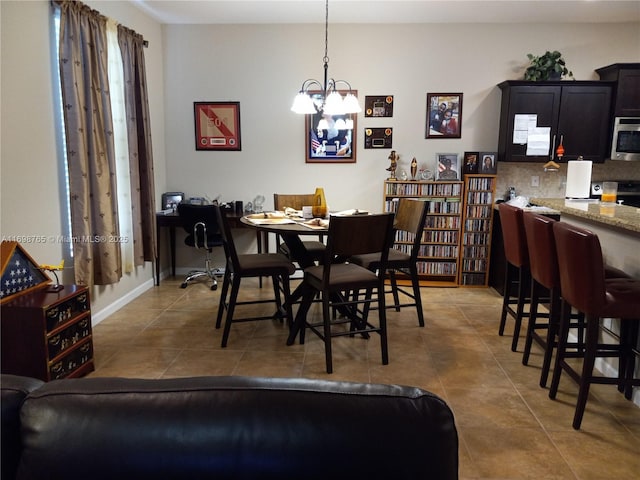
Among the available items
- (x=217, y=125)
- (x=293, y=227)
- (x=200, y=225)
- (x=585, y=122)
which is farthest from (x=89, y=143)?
(x=585, y=122)

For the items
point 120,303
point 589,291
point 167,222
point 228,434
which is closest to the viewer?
point 228,434

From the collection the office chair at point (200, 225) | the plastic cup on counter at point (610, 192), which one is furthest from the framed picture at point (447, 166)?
the office chair at point (200, 225)

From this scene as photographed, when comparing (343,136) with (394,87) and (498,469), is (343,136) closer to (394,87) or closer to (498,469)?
(394,87)

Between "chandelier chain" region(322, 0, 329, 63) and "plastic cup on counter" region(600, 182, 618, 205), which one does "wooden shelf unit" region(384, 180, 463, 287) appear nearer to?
"chandelier chain" region(322, 0, 329, 63)

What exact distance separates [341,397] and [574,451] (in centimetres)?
181

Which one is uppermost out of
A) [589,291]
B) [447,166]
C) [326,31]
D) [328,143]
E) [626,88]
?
[326,31]

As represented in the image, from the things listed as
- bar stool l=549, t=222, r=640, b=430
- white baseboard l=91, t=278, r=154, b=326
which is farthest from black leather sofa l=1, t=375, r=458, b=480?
white baseboard l=91, t=278, r=154, b=326

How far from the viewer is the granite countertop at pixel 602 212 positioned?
2260mm

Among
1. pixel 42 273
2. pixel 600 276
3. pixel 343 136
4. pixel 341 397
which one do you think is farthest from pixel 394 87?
pixel 341 397

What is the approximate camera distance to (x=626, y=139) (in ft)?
14.7

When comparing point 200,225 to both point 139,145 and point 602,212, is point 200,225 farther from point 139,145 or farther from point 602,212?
point 602,212

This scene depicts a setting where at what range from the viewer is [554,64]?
4.51 meters

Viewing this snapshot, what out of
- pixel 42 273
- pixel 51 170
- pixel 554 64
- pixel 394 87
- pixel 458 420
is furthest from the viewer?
pixel 394 87

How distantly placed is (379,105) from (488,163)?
129 centimetres
